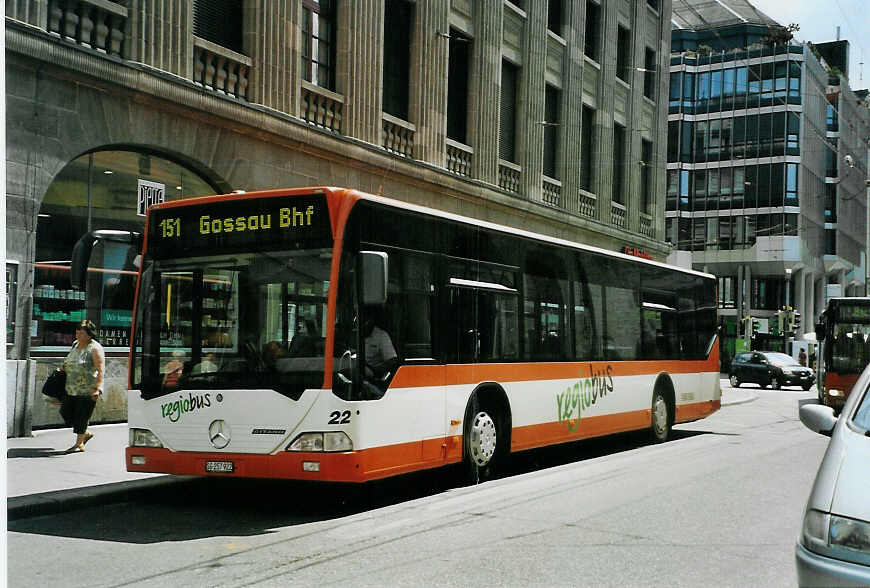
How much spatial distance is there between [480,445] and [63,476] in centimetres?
443

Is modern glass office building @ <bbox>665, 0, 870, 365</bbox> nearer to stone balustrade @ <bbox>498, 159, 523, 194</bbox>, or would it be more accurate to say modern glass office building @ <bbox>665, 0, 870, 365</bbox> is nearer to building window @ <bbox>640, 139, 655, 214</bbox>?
building window @ <bbox>640, 139, 655, 214</bbox>

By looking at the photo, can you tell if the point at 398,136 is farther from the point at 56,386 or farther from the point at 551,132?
the point at 56,386

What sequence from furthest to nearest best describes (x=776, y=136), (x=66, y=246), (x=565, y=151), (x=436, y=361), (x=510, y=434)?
(x=776, y=136)
(x=565, y=151)
(x=66, y=246)
(x=510, y=434)
(x=436, y=361)

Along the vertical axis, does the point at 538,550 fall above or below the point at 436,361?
below

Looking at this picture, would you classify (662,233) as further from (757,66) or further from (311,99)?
(757,66)

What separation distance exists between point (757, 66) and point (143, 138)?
59.4 m

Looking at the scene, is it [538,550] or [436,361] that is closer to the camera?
[538,550]

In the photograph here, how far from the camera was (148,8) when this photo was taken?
15.3 metres

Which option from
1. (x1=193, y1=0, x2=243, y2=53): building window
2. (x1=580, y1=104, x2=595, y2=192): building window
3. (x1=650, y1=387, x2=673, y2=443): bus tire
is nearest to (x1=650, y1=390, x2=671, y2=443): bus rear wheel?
(x1=650, y1=387, x2=673, y2=443): bus tire

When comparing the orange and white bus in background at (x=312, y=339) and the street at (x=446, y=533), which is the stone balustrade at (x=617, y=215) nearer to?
the street at (x=446, y=533)

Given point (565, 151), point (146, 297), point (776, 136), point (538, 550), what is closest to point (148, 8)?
point (146, 297)

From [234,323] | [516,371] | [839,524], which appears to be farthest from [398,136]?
[839,524]

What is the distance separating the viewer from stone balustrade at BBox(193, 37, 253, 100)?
16.4m

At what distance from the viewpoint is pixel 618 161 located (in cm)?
3356
